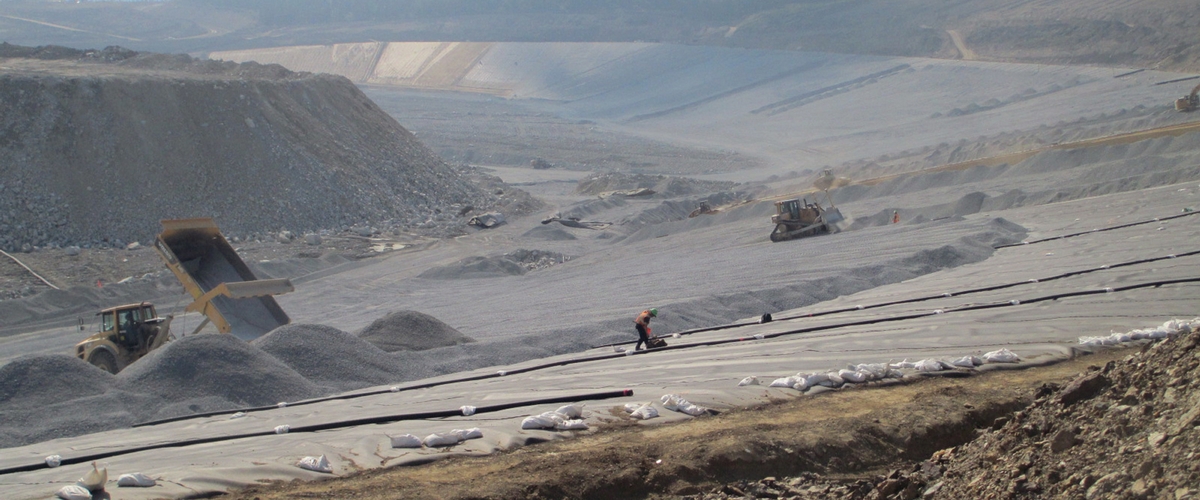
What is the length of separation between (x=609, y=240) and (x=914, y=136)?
2256 centimetres

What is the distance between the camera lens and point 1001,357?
7.64m

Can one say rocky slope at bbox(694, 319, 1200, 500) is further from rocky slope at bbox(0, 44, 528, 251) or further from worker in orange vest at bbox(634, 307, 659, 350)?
rocky slope at bbox(0, 44, 528, 251)

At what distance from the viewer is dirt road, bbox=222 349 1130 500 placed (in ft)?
17.5

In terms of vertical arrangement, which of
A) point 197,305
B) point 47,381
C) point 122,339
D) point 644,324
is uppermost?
point 197,305

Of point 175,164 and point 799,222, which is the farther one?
point 175,164

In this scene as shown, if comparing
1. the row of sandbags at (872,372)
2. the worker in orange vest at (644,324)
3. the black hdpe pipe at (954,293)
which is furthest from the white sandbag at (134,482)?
the black hdpe pipe at (954,293)

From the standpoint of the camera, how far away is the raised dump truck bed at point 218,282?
13023 millimetres

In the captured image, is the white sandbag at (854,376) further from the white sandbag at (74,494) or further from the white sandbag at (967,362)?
A: the white sandbag at (74,494)

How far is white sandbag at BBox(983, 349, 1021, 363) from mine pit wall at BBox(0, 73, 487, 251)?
1973 centimetres

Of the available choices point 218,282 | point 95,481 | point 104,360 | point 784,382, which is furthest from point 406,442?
point 218,282

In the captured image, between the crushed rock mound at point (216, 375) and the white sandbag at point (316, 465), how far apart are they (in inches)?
144

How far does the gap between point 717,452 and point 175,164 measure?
22.2 metres

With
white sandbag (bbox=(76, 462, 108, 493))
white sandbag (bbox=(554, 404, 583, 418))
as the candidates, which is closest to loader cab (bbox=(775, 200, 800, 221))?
white sandbag (bbox=(554, 404, 583, 418))

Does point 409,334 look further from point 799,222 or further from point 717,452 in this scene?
point 799,222
